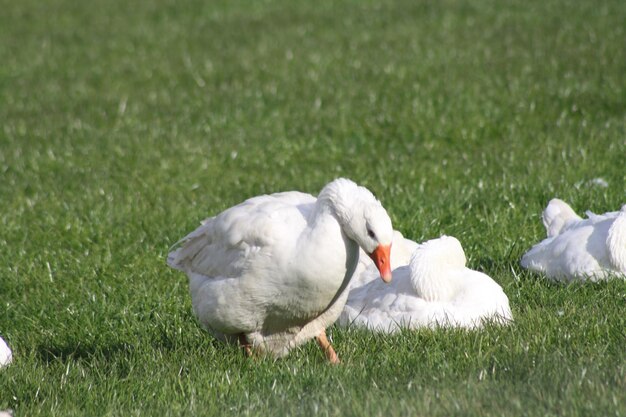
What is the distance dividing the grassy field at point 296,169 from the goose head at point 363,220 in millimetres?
613

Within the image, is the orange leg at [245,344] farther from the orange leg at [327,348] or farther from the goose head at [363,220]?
the goose head at [363,220]

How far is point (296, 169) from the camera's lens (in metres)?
10.5

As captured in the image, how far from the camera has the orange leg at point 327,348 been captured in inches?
225

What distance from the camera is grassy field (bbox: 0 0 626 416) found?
17.3 feet

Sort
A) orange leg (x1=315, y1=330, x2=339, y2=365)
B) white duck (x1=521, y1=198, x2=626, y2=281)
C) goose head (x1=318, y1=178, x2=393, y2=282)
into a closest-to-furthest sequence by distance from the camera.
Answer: goose head (x1=318, y1=178, x2=393, y2=282) → orange leg (x1=315, y1=330, x2=339, y2=365) → white duck (x1=521, y1=198, x2=626, y2=281)

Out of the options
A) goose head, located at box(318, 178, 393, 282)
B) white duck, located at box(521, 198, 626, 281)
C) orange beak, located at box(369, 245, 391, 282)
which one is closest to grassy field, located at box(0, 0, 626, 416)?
white duck, located at box(521, 198, 626, 281)

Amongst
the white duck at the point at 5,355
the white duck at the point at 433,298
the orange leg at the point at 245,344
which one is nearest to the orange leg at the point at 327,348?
the orange leg at the point at 245,344

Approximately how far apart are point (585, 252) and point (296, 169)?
13.5 feet

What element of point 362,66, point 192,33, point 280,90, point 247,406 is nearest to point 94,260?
point 247,406

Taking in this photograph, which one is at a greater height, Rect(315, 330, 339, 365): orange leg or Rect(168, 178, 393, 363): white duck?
Rect(168, 178, 393, 363): white duck

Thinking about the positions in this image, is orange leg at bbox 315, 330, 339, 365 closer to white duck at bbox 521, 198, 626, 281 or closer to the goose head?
the goose head

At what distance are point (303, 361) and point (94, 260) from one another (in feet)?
9.33

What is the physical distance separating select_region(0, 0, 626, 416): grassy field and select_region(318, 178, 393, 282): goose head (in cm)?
61

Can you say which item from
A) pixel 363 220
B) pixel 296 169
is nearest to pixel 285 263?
pixel 363 220
